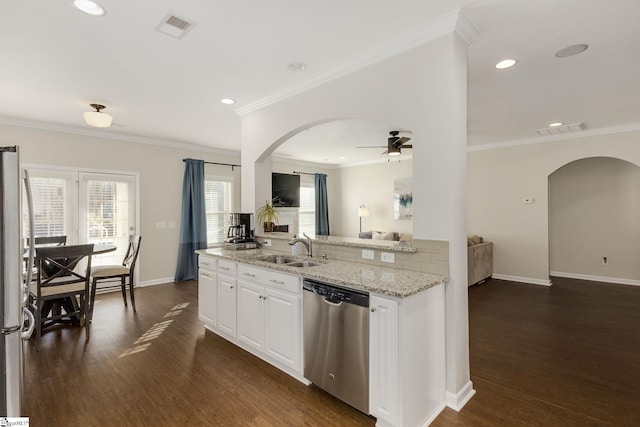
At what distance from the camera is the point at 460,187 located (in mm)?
2305

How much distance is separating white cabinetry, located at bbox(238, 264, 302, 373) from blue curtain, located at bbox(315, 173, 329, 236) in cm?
595

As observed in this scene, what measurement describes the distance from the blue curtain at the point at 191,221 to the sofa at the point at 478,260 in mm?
5202

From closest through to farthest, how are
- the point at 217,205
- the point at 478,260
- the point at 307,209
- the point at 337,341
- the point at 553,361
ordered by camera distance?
the point at 337,341, the point at 553,361, the point at 478,260, the point at 217,205, the point at 307,209

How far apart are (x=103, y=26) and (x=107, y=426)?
2838 millimetres

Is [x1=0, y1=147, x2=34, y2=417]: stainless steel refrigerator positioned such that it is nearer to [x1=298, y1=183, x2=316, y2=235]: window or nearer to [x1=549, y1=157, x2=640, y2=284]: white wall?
[x1=298, y1=183, x2=316, y2=235]: window

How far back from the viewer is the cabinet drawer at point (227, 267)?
321 cm

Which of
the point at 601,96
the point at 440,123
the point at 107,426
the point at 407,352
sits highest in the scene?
the point at 601,96

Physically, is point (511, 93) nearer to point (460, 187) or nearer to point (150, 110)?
point (460, 187)

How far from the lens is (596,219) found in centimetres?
605

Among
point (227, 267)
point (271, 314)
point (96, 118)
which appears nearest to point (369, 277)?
point (271, 314)

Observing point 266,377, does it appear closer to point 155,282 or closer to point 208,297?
point 208,297

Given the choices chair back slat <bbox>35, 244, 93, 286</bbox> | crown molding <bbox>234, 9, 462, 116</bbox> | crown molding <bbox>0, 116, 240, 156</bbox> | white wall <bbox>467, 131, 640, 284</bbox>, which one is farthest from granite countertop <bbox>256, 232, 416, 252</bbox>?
white wall <bbox>467, 131, 640, 284</bbox>

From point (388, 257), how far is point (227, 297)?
1.77m

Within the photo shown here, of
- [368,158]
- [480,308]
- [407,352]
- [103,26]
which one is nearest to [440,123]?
[407,352]
